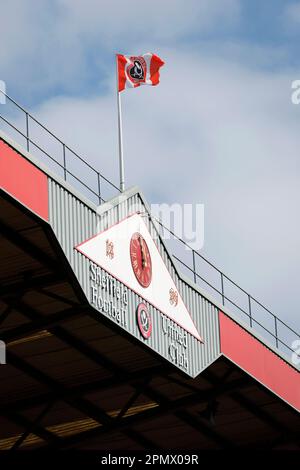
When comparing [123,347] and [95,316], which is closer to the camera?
[95,316]

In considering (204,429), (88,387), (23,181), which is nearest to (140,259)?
(88,387)

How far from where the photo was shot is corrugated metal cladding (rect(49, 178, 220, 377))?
1390 inches

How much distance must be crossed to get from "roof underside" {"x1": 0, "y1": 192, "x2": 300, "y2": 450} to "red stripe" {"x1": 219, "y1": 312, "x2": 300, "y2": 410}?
0.43 metres

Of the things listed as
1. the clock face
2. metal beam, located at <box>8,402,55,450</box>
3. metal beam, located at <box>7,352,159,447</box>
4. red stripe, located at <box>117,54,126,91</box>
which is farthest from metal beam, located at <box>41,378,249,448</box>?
red stripe, located at <box>117,54,126,91</box>

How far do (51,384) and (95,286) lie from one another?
8.50m

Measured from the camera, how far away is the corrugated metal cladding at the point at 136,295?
116ft

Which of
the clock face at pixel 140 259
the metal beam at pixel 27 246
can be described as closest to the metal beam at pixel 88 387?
the clock face at pixel 140 259

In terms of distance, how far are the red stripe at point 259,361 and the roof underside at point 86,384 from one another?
0.43 m

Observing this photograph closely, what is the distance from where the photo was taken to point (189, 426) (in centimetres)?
5050

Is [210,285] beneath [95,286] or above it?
above

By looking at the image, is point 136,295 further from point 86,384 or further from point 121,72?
point 121,72

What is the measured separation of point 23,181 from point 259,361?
17223 mm

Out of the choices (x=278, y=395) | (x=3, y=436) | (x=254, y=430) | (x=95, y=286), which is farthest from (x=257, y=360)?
(x=95, y=286)

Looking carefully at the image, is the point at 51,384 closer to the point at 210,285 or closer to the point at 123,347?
the point at 123,347
